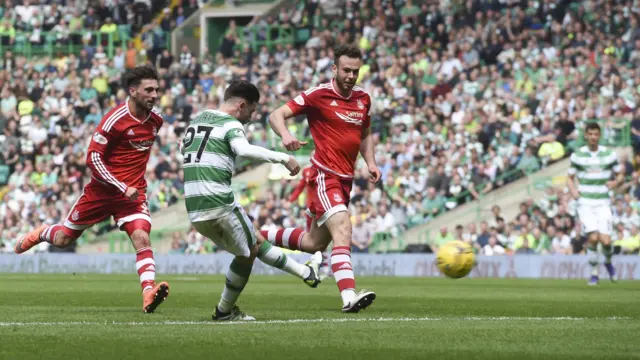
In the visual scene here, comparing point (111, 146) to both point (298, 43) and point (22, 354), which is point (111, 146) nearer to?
point (22, 354)

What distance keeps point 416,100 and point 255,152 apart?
20894 mm

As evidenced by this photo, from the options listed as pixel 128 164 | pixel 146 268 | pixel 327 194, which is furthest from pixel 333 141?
pixel 146 268

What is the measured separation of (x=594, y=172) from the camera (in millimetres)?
18375

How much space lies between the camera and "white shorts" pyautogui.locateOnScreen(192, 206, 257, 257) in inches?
382

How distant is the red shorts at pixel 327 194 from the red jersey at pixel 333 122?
0.08 m

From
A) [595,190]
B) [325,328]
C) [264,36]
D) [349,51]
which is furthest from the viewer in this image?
[264,36]

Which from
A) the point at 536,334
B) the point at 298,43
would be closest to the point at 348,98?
the point at 536,334

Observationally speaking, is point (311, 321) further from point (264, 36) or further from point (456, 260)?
point (264, 36)

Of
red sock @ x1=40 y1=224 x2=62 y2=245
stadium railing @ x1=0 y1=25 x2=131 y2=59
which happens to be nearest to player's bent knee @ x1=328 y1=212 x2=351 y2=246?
red sock @ x1=40 y1=224 x2=62 y2=245

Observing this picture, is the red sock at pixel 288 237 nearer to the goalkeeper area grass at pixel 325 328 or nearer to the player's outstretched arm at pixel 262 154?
the goalkeeper area grass at pixel 325 328

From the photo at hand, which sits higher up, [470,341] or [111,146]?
[111,146]

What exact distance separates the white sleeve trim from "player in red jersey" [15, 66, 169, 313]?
203cm

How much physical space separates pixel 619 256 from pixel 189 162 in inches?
583

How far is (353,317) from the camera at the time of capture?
10.1 metres
